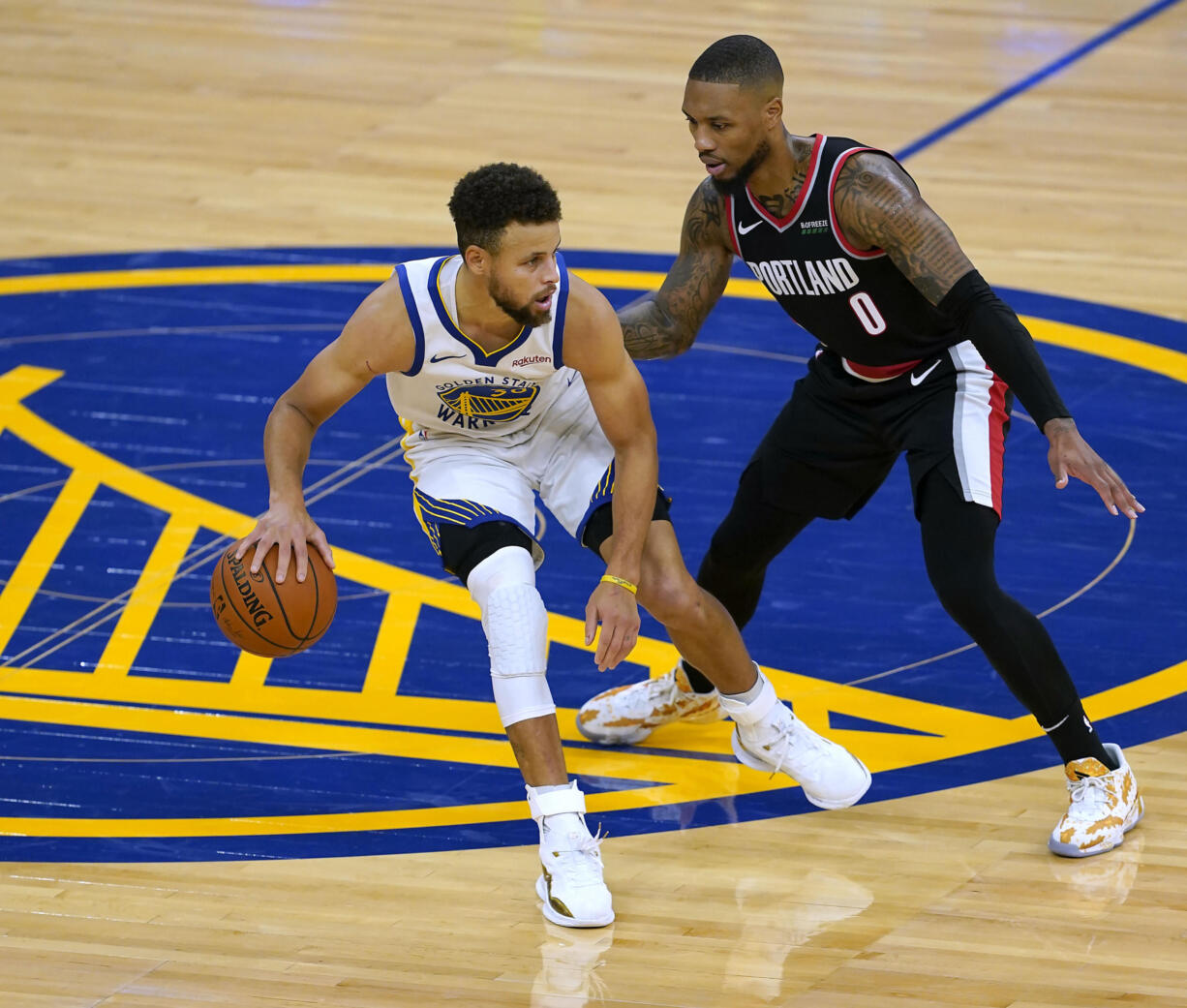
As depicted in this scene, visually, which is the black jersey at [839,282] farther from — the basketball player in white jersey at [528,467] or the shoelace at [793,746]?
the shoelace at [793,746]

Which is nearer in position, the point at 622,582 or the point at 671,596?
the point at 622,582

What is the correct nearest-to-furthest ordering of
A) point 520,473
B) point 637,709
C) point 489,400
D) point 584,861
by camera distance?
point 584,861, point 489,400, point 520,473, point 637,709

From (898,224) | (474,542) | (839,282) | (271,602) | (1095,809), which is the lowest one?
(1095,809)

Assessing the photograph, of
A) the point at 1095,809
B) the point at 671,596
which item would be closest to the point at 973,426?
the point at 671,596

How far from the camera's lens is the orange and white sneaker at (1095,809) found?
Result: 443cm

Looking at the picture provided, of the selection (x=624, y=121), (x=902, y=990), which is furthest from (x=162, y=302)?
(x=902, y=990)

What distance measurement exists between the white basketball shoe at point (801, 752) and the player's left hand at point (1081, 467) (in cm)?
94

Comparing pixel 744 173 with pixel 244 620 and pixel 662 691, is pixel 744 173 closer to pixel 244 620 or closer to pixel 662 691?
pixel 662 691

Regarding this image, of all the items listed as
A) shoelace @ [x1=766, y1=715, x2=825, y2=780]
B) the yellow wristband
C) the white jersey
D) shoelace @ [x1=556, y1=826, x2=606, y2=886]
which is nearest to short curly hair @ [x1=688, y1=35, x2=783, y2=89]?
the white jersey

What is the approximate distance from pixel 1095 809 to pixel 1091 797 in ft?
0.11

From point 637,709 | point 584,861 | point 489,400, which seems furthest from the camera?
point 637,709

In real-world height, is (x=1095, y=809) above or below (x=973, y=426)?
below

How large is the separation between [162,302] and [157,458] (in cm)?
165

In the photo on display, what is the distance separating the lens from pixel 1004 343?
14.1ft
